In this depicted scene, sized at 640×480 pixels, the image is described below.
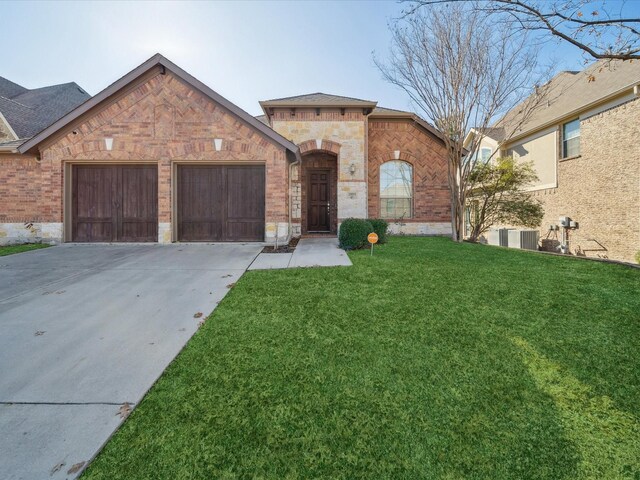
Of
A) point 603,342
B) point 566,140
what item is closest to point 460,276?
point 603,342

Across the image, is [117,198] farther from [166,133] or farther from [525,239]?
[525,239]

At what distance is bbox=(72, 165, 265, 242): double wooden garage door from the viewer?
8.58 metres

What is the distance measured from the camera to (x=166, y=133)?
329 inches

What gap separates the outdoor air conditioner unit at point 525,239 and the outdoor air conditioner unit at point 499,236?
0.42 meters

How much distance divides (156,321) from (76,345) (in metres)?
0.70

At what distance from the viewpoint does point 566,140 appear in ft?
40.3

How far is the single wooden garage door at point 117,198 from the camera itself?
8.57 metres

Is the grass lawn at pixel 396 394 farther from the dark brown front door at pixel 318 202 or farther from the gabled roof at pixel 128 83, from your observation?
the dark brown front door at pixel 318 202

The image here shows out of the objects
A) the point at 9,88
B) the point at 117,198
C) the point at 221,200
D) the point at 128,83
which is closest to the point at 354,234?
the point at 221,200

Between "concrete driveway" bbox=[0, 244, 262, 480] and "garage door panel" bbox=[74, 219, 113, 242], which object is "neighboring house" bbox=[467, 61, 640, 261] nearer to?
"concrete driveway" bbox=[0, 244, 262, 480]

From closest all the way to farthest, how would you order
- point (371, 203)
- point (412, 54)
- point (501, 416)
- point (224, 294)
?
point (501, 416) → point (224, 294) → point (412, 54) → point (371, 203)

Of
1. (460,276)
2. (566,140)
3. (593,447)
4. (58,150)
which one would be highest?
(566,140)

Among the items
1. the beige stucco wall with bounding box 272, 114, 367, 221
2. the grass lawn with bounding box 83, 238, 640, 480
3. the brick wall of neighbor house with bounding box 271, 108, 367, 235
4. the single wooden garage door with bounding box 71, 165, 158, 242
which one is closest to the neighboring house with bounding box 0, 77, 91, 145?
the single wooden garage door with bounding box 71, 165, 158, 242

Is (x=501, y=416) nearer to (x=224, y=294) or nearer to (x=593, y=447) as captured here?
(x=593, y=447)
